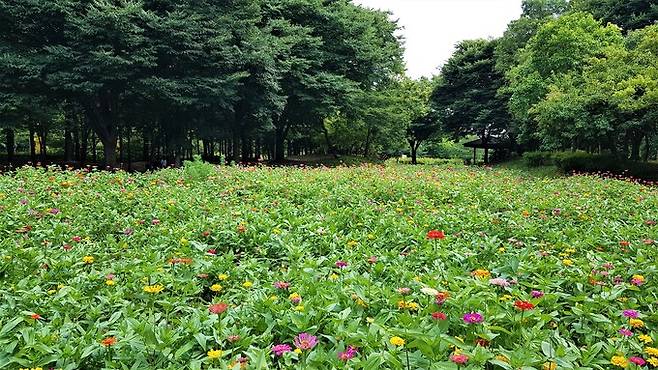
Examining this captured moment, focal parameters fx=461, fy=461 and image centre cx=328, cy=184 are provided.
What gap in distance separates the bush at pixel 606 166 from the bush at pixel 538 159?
310 centimetres

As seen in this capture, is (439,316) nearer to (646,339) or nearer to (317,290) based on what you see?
(317,290)

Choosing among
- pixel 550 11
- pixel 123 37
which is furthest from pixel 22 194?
pixel 550 11

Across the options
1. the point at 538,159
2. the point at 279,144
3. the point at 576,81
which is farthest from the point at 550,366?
the point at 538,159

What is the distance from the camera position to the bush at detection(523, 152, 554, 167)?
70.9 feet

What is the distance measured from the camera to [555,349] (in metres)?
1.84

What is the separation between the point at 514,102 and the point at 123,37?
52.7 feet

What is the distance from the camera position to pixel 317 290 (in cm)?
238

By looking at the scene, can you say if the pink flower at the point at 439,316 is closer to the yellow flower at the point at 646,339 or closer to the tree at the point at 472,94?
the yellow flower at the point at 646,339

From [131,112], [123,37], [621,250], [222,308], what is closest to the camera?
[222,308]

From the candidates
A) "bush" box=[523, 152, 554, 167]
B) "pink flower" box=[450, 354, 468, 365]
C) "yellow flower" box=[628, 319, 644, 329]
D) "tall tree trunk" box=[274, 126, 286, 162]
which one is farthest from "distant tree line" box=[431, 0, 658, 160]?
"pink flower" box=[450, 354, 468, 365]

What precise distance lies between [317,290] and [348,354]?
74cm

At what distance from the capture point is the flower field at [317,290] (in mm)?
1803

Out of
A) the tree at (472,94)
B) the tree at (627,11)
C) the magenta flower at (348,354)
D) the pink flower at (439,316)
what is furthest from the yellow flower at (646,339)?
the tree at (472,94)

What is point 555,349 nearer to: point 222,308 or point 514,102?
point 222,308
